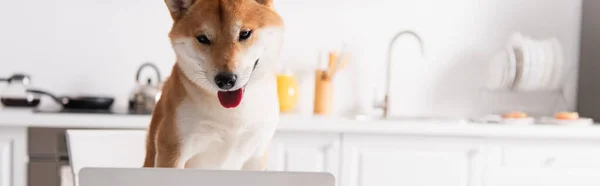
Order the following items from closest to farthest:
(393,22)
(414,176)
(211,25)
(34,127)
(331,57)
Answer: (211,25) < (34,127) < (414,176) < (331,57) < (393,22)

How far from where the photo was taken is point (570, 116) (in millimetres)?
2031

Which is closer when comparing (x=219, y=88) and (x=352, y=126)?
(x=219, y=88)

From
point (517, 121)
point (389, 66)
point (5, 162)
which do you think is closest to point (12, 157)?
point (5, 162)

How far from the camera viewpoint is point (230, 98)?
77 cm

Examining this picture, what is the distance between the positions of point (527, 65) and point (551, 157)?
46cm

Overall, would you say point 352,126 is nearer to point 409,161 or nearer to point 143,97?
point 409,161

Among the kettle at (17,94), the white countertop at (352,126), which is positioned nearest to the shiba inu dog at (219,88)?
the white countertop at (352,126)

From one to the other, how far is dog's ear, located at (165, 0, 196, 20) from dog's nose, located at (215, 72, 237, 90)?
14 cm

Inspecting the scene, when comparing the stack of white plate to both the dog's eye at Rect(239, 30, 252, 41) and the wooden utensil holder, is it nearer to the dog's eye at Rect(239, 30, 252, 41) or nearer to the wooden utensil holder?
the wooden utensil holder

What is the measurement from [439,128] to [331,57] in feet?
1.86

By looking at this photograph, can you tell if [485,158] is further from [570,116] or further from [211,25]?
[211,25]

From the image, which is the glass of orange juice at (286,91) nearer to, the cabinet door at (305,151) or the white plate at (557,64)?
the cabinet door at (305,151)

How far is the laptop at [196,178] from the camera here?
576 millimetres

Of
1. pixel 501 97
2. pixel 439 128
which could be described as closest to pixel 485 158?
pixel 439 128
